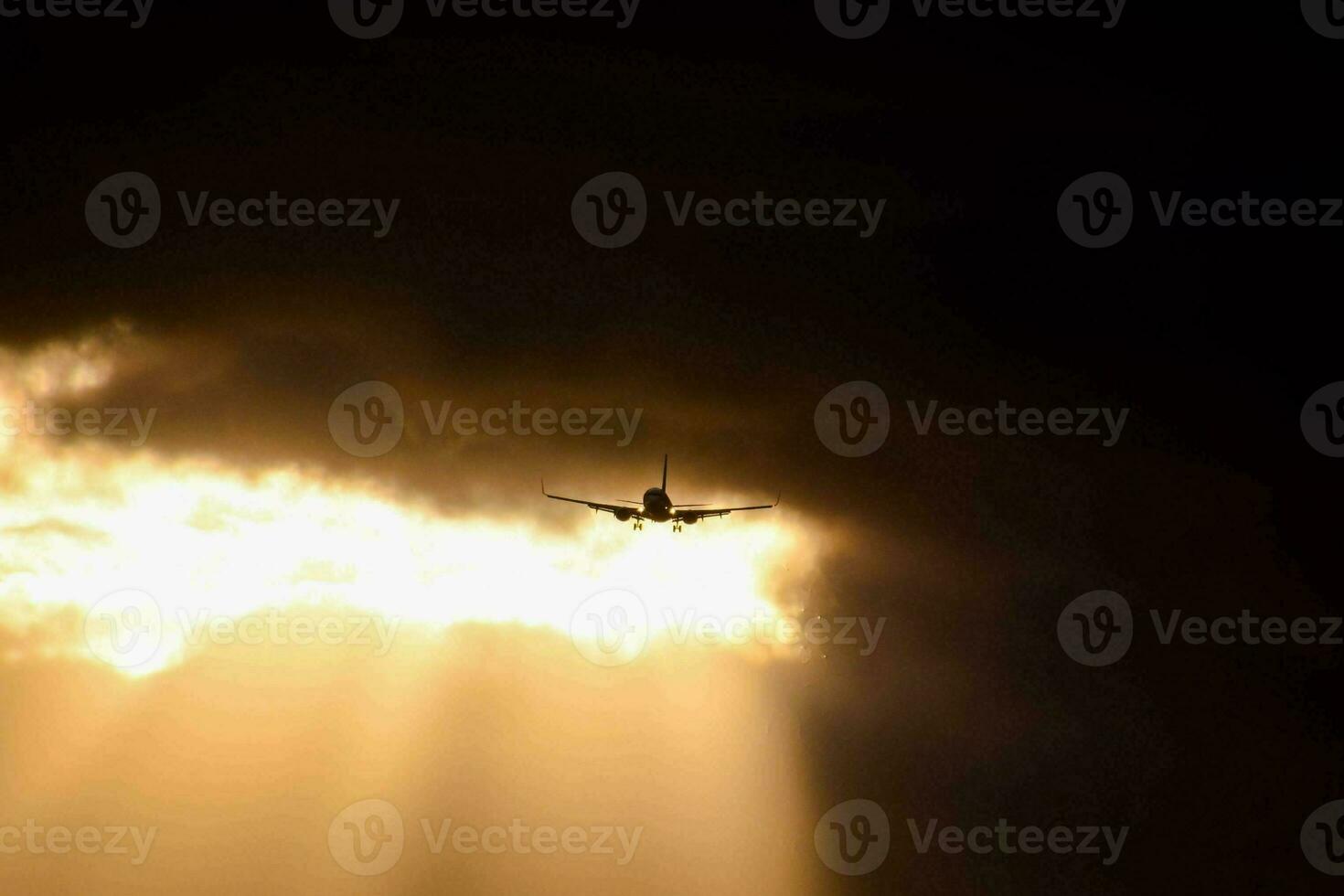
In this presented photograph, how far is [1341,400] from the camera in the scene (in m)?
143

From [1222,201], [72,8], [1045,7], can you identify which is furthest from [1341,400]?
[72,8]

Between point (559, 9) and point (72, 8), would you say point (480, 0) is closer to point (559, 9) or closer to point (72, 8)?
point (559, 9)

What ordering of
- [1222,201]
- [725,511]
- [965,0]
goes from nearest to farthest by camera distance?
[965,0]
[1222,201]
[725,511]

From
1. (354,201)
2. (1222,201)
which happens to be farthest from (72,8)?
(1222,201)

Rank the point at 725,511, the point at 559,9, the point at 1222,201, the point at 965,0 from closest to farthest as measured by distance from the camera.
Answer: the point at 559,9 → the point at 965,0 → the point at 1222,201 → the point at 725,511

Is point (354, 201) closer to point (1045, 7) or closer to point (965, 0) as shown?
point (965, 0)

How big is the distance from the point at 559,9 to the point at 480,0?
8.14 meters

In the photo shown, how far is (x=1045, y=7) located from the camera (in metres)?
116

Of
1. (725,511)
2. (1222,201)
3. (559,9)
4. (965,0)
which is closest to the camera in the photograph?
(559,9)

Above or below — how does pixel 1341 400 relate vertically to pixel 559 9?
below

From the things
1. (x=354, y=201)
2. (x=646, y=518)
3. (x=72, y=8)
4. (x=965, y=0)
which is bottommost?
(x=646, y=518)

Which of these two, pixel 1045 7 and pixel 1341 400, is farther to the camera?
pixel 1341 400

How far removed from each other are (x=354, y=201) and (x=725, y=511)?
57.0 meters

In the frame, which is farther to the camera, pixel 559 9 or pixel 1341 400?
pixel 1341 400
